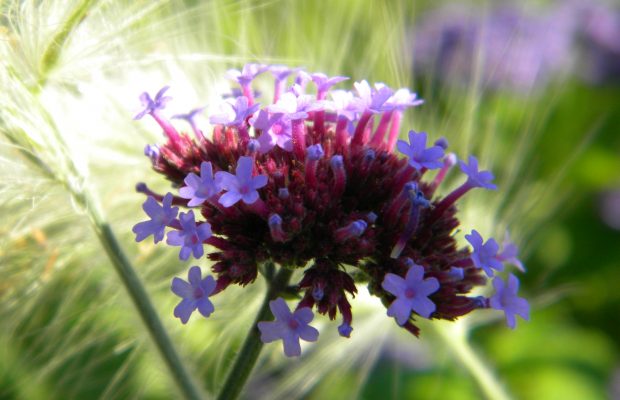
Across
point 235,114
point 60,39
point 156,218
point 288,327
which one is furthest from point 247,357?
point 60,39

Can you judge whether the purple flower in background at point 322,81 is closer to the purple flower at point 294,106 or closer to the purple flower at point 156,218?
the purple flower at point 294,106

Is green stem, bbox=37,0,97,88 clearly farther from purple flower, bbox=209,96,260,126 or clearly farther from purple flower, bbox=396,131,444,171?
purple flower, bbox=396,131,444,171

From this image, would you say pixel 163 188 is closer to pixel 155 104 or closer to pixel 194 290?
pixel 155 104

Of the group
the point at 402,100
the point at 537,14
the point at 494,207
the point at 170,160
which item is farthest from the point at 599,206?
the point at 170,160

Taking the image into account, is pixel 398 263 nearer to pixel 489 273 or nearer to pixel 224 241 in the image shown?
pixel 489 273

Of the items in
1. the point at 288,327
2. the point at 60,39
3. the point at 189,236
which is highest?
the point at 60,39

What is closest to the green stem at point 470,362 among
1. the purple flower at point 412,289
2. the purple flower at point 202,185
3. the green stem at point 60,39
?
the purple flower at point 412,289
